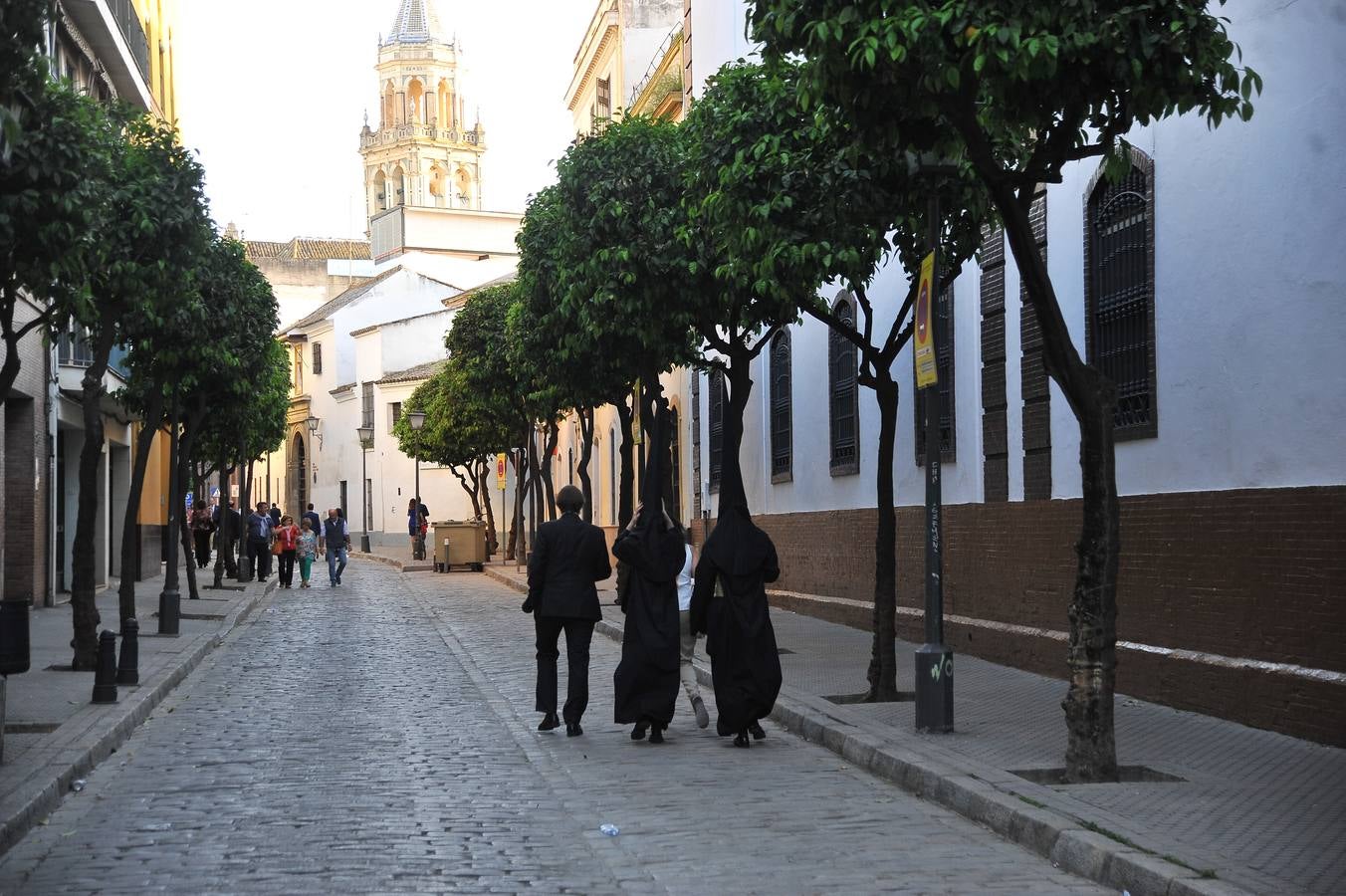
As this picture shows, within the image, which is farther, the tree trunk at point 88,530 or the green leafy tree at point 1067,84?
the tree trunk at point 88,530

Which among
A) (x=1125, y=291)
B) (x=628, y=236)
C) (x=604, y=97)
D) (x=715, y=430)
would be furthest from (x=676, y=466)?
(x=1125, y=291)

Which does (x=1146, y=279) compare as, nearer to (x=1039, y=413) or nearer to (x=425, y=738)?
(x=1039, y=413)

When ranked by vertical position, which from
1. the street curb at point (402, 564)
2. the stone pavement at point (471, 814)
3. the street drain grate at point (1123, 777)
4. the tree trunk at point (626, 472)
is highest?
the tree trunk at point (626, 472)

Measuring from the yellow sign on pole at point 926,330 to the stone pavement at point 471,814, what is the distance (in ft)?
8.68

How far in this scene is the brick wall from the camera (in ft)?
34.8

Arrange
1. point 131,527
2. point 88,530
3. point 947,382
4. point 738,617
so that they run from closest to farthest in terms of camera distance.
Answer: point 738,617 → point 88,530 → point 947,382 → point 131,527

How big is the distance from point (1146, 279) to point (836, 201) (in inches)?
102

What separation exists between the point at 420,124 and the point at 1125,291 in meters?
97.0

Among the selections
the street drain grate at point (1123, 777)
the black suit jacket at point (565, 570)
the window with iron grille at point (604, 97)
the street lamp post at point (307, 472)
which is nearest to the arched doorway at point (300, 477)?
the street lamp post at point (307, 472)

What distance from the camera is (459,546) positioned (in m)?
45.9

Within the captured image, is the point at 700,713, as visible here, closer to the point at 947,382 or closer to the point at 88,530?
the point at 88,530

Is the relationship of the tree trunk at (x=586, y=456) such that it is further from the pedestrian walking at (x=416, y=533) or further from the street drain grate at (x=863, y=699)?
the pedestrian walking at (x=416, y=533)

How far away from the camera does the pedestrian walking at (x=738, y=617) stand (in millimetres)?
11625

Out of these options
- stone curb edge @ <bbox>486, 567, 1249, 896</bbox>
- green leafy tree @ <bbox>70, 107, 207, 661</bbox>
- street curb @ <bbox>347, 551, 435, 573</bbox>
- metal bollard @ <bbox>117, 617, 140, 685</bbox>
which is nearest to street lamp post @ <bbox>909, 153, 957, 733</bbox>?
stone curb edge @ <bbox>486, 567, 1249, 896</bbox>
